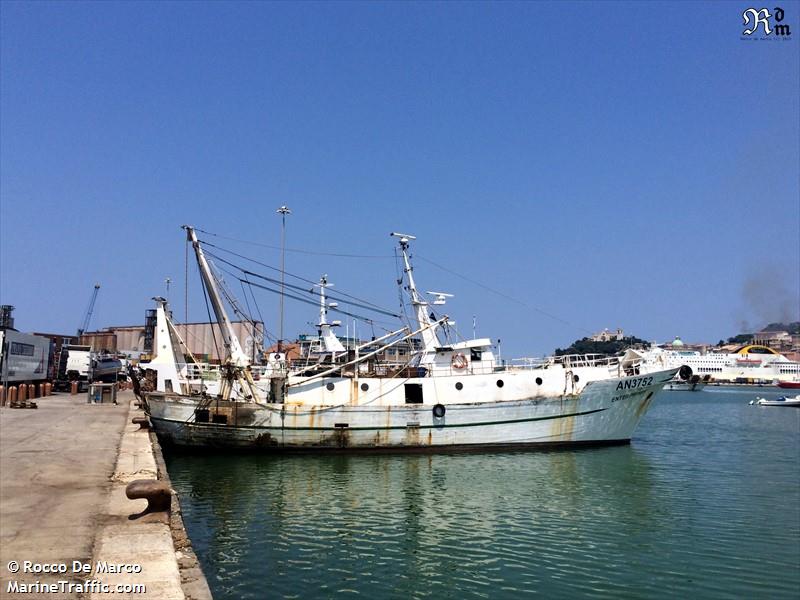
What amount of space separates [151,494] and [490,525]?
9822mm

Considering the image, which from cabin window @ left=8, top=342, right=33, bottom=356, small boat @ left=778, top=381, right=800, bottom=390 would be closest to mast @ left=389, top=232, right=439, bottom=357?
cabin window @ left=8, top=342, right=33, bottom=356

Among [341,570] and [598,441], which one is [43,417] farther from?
[598,441]

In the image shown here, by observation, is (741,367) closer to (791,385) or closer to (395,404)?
(791,385)

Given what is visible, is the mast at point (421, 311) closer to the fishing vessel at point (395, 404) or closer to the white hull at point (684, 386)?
the fishing vessel at point (395, 404)

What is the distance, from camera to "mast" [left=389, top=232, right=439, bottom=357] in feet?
107

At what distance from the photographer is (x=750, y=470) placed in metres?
27.7

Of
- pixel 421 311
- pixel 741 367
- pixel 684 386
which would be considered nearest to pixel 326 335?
pixel 421 311

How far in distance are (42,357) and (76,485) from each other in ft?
132

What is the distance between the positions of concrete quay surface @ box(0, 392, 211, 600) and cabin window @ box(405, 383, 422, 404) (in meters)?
13.4

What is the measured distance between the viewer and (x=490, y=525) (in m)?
17.0

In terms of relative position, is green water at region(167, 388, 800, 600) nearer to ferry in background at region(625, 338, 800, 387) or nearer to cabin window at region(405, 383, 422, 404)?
cabin window at region(405, 383, 422, 404)

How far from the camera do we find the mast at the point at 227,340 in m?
29.7

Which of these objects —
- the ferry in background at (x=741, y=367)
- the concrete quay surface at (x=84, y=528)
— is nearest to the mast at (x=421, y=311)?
the concrete quay surface at (x=84, y=528)

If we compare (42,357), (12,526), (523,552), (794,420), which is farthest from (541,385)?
(794,420)
